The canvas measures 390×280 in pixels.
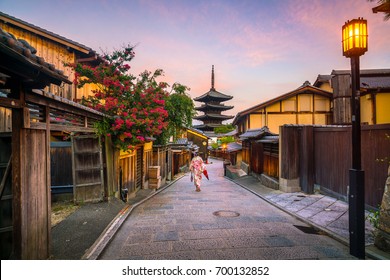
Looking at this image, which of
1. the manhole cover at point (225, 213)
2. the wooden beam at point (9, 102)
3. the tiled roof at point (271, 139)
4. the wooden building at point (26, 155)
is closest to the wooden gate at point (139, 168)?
the manhole cover at point (225, 213)

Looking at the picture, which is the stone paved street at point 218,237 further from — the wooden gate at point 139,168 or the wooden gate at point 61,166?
the wooden gate at point 139,168

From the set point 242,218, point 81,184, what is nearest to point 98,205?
point 81,184

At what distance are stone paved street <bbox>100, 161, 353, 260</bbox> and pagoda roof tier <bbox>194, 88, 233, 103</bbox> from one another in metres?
50.5

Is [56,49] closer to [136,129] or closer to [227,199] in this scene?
[136,129]

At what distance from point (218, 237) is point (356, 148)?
3.42 metres

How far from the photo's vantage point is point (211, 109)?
5856 centimetres

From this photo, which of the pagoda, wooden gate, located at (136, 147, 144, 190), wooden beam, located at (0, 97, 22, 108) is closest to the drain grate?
wooden beam, located at (0, 97, 22, 108)

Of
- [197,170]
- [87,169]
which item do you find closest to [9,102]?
[87,169]

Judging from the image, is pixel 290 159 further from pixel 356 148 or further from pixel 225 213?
pixel 356 148

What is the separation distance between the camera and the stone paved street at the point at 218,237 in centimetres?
441

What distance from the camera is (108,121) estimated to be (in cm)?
819

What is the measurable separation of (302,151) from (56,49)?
559 inches

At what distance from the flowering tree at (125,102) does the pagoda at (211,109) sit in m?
45.9
